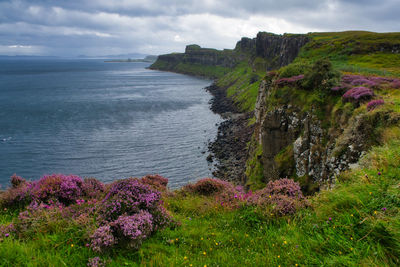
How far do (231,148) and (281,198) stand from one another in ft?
184

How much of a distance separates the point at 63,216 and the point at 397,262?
9.34 meters

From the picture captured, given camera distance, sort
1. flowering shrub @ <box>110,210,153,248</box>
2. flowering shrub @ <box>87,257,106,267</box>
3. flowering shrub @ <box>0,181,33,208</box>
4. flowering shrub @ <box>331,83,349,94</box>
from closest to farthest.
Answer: flowering shrub @ <box>87,257,106,267</box> → flowering shrub @ <box>110,210,153,248</box> → flowering shrub @ <box>0,181,33,208</box> → flowering shrub @ <box>331,83,349,94</box>

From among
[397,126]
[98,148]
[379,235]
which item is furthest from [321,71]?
[98,148]

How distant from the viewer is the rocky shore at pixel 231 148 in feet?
168

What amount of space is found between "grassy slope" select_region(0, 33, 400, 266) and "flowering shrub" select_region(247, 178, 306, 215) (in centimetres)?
36

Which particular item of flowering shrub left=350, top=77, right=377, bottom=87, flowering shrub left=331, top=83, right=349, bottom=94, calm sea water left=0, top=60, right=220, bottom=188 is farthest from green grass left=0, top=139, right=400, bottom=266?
calm sea water left=0, top=60, right=220, bottom=188

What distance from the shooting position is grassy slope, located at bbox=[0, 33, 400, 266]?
600 centimetres

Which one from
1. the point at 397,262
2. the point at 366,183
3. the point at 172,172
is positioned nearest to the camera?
the point at 397,262

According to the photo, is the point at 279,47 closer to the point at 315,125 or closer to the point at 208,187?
the point at 315,125

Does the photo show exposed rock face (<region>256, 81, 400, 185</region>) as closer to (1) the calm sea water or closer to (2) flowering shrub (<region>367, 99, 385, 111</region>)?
(2) flowering shrub (<region>367, 99, 385, 111</region>)

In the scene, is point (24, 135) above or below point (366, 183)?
below

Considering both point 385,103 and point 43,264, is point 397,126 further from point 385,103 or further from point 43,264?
point 43,264

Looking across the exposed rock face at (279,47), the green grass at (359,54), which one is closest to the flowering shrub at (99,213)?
the green grass at (359,54)

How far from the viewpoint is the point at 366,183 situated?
7938mm
